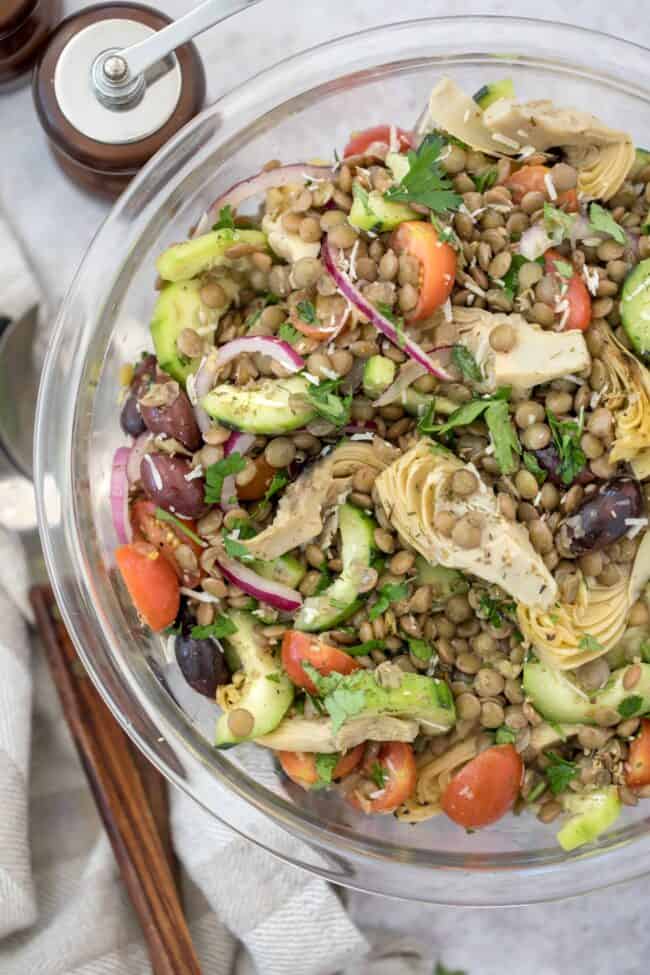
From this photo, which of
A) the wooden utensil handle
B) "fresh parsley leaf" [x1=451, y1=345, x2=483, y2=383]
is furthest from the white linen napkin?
"fresh parsley leaf" [x1=451, y1=345, x2=483, y2=383]

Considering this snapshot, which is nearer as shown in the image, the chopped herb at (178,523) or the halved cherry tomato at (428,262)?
the halved cherry tomato at (428,262)

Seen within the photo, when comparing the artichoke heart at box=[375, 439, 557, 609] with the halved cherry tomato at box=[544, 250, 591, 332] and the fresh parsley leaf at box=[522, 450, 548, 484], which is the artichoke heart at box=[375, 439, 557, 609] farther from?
the halved cherry tomato at box=[544, 250, 591, 332]

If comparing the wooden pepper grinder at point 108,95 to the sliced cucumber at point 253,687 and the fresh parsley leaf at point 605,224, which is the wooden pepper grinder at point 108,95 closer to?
the fresh parsley leaf at point 605,224

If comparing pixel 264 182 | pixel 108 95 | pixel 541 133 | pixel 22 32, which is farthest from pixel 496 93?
pixel 22 32

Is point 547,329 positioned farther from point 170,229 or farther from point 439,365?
point 170,229

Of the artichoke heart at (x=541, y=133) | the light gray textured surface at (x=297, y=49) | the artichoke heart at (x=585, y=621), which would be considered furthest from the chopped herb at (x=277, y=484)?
the light gray textured surface at (x=297, y=49)

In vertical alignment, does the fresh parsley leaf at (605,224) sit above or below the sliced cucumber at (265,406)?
below

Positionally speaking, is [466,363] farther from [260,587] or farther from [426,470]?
[260,587]
